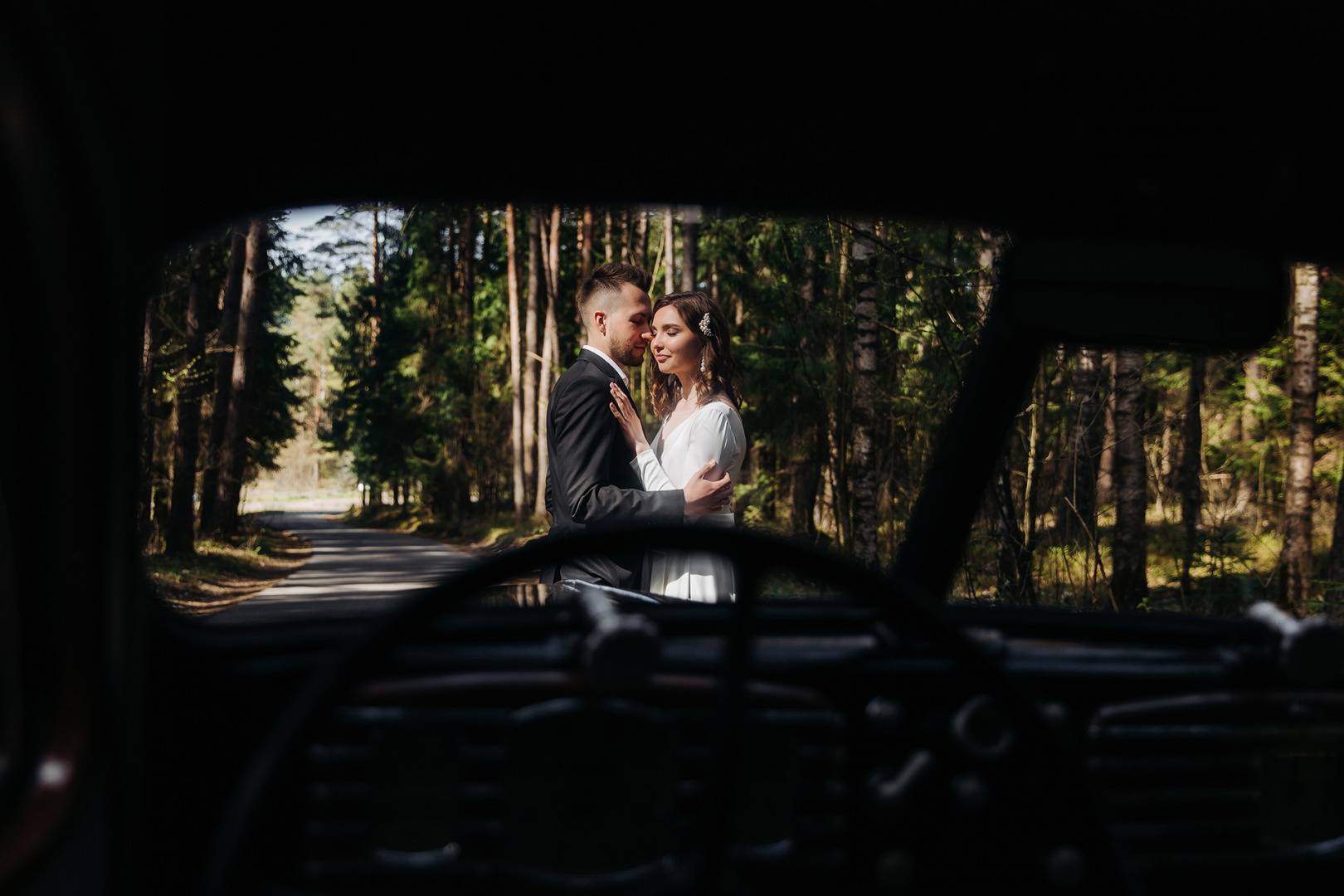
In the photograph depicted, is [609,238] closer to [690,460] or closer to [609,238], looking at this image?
[609,238]

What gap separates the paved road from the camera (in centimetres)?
950

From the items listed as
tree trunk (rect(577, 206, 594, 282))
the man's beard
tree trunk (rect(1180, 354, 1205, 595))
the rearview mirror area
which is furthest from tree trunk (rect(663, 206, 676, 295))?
the rearview mirror area

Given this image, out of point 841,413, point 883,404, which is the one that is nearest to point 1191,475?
point 883,404

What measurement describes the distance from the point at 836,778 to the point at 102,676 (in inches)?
47.1

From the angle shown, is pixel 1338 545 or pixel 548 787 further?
pixel 1338 545

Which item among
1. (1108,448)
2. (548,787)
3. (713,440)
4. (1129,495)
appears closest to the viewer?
(548,787)

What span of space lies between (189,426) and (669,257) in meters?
10.1

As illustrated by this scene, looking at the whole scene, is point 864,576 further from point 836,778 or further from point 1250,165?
point 1250,165

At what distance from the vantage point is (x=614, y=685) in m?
1.28

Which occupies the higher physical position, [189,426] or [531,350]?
[531,350]

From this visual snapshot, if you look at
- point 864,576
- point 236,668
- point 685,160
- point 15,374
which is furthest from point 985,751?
point 15,374

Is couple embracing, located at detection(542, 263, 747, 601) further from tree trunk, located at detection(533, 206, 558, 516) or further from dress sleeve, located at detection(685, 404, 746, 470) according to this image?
tree trunk, located at detection(533, 206, 558, 516)

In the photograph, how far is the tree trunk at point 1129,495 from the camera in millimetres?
9141

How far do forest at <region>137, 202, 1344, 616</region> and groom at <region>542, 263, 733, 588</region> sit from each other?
66 cm
